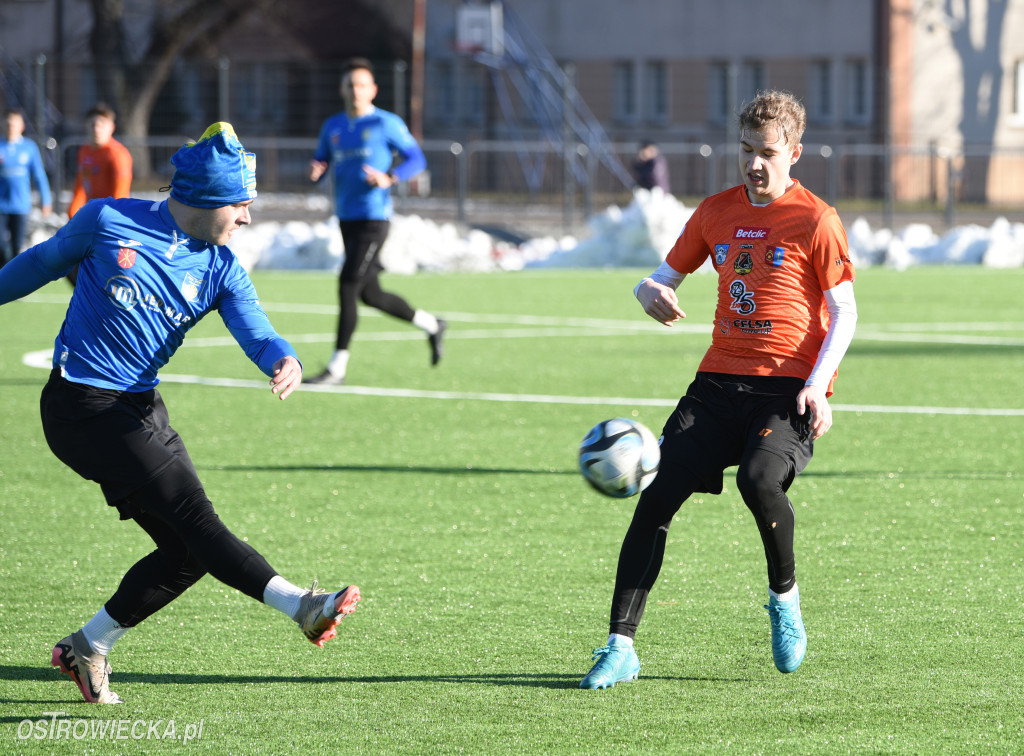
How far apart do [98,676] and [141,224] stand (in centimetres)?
134

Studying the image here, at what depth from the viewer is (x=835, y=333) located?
5062mm

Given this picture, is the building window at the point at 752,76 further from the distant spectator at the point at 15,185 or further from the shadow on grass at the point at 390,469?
the shadow on grass at the point at 390,469

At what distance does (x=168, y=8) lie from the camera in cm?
4394

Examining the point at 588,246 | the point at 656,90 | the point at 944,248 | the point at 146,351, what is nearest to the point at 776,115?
the point at 146,351

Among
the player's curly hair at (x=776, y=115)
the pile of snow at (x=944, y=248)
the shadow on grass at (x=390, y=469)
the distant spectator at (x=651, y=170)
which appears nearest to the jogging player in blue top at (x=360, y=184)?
the shadow on grass at (x=390, y=469)

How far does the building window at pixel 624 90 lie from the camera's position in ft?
162

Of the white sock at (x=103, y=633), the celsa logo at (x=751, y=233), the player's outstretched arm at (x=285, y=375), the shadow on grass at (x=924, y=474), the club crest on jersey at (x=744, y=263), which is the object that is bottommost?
the shadow on grass at (x=924, y=474)

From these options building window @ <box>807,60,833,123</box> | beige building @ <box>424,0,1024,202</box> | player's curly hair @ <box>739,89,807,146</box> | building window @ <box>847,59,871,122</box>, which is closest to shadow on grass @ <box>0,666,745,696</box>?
player's curly hair @ <box>739,89,807,146</box>

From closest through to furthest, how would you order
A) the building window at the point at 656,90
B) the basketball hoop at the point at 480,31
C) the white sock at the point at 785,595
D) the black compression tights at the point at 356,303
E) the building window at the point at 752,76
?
1. the white sock at the point at 785,595
2. the black compression tights at the point at 356,303
3. the basketball hoop at the point at 480,31
4. the building window at the point at 752,76
5. the building window at the point at 656,90

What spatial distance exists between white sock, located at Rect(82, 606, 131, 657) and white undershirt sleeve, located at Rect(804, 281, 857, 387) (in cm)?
220

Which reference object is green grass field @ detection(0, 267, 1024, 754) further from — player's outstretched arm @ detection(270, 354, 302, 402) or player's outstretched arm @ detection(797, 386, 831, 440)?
player's outstretched arm @ detection(270, 354, 302, 402)

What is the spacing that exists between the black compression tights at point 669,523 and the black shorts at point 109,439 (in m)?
1.34

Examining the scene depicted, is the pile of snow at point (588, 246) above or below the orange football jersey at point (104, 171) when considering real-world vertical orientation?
below

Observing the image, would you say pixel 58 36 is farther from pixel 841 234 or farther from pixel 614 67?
pixel 841 234
